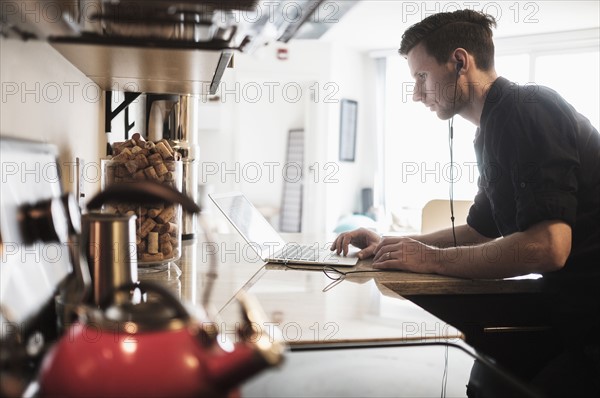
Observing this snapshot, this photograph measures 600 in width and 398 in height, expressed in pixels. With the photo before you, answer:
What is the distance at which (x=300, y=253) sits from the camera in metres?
1.77

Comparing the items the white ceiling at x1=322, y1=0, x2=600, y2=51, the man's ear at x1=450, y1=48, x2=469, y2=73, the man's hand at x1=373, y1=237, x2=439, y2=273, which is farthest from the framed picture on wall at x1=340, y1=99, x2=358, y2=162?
the man's hand at x1=373, y1=237, x2=439, y2=273

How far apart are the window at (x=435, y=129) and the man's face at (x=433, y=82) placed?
4618 mm

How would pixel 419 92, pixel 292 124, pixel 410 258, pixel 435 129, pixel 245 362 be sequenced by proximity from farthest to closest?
1. pixel 292 124
2. pixel 435 129
3. pixel 419 92
4. pixel 410 258
5. pixel 245 362

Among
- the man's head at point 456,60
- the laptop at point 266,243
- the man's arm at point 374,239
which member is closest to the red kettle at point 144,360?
the laptop at point 266,243

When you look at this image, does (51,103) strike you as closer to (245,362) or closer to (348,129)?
(245,362)

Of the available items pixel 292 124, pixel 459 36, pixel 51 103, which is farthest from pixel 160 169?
pixel 292 124

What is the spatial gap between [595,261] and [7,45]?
134 cm

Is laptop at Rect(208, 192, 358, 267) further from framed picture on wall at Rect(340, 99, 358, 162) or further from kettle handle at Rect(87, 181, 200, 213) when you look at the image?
framed picture on wall at Rect(340, 99, 358, 162)

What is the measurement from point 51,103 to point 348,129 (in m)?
6.09

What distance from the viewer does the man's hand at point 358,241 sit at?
69.3 inches

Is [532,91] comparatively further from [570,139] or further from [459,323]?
[459,323]

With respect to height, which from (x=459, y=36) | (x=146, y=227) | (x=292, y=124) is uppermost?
(x=292, y=124)

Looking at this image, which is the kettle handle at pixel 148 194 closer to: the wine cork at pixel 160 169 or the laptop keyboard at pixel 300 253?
the wine cork at pixel 160 169

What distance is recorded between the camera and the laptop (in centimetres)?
163
